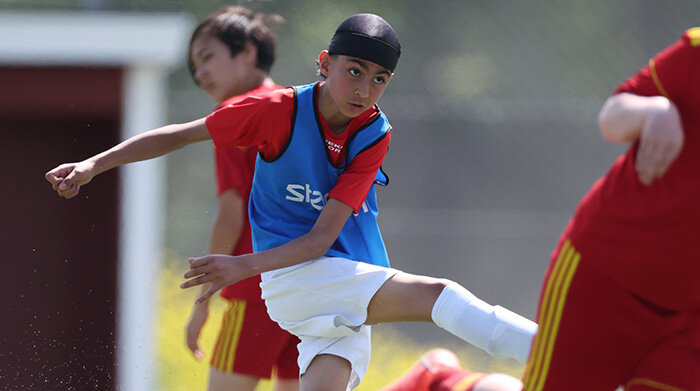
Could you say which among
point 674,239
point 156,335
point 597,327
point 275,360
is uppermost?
point 674,239

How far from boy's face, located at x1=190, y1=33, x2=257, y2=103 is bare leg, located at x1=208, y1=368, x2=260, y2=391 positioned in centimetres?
116

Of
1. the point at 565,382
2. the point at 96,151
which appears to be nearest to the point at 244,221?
the point at 565,382

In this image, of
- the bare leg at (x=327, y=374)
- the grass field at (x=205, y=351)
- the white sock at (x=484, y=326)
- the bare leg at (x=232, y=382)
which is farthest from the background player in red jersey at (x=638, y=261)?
the grass field at (x=205, y=351)

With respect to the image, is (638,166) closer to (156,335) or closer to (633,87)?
(633,87)

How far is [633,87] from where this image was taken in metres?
2.15

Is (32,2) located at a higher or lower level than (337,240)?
higher

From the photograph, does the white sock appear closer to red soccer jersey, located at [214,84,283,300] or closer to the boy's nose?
the boy's nose

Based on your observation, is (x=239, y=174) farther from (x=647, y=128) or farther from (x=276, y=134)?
(x=647, y=128)

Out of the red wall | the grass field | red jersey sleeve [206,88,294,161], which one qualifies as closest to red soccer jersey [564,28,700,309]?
red jersey sleeve [206,88,294,161]

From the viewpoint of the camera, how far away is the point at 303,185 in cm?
283

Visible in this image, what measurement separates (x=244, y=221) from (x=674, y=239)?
6.45 ft

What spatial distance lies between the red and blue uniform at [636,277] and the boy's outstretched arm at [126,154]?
1185 mm

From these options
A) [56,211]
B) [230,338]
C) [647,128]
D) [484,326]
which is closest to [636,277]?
[647,128]

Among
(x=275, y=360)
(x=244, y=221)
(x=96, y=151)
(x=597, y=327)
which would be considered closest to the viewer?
(x=597, y=327)
